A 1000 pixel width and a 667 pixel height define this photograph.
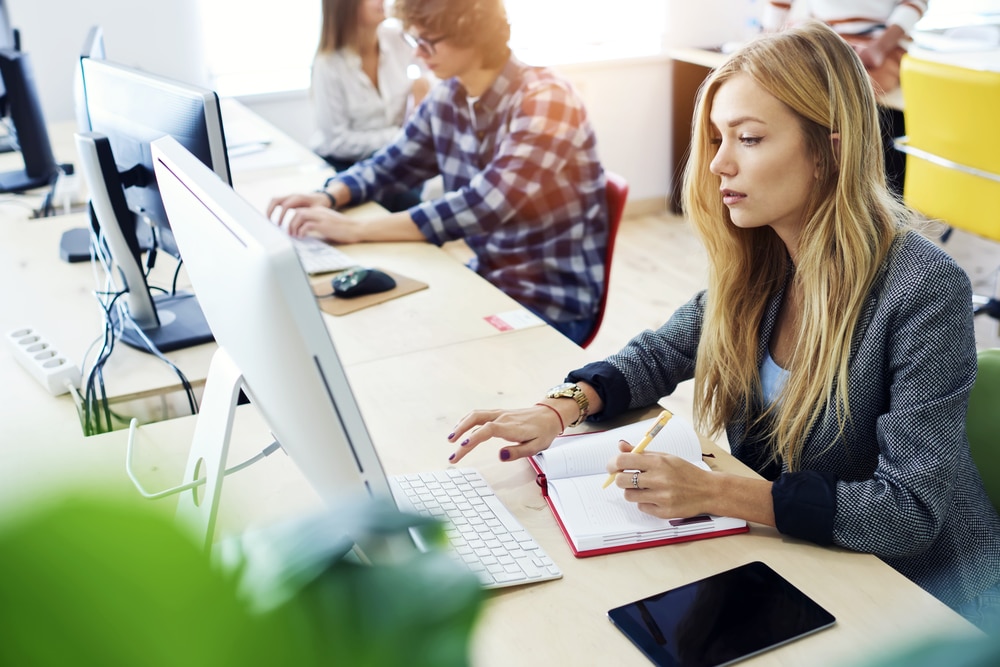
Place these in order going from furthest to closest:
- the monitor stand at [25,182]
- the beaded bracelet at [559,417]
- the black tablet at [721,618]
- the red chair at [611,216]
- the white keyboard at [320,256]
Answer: the monitor stand at [25,182]
the red chair at [611,216]
the white keyboard at [320,256]
the beaded bracelet at [559,417]
the black tablet at [721,618]

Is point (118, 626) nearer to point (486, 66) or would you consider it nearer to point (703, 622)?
point (703, 622)

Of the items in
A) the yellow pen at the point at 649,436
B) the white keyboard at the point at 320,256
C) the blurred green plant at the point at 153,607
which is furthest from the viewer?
the white keyboard at the point at 320,256

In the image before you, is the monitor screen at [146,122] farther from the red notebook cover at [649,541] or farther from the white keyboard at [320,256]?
the red notebook cover at [649,541]

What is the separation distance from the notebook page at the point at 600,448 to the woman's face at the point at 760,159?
0.29 meters

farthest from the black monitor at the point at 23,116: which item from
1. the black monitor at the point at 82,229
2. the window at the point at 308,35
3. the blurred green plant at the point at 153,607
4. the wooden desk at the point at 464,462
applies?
the blurred green plant at the point at 153,607

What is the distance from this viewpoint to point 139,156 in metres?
1.58

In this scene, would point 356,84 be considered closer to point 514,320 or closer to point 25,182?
point 25,182

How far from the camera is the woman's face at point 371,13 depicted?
338 centimetres

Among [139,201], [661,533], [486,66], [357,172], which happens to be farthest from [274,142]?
[661,533]

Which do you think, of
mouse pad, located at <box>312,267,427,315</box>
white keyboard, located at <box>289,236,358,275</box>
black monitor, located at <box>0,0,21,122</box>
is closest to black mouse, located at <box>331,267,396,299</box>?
mouse pad, located at <box>312,267,427,315</box>

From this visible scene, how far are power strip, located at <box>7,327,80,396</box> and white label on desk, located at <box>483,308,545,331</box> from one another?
0.71m

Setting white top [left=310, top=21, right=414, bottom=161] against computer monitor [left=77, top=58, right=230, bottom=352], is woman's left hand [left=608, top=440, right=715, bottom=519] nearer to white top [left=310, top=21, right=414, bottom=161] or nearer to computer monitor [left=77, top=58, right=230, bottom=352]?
computer monitor [left=77, top=58, right=230, bottom=352]

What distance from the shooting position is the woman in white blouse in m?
3.43

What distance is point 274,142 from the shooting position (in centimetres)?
311
